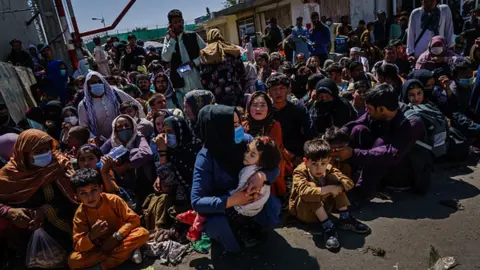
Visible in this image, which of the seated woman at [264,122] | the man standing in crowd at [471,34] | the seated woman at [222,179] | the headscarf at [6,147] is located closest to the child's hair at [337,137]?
the seated woman at [264,122]

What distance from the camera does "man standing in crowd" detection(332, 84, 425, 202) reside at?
320 centimetres

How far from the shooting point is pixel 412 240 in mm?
2777

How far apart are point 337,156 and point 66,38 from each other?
909 centimetres

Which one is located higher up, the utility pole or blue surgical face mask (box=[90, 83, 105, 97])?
the utility pole

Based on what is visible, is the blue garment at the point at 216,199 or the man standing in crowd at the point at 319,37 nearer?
the blue garment at the point at 216,199

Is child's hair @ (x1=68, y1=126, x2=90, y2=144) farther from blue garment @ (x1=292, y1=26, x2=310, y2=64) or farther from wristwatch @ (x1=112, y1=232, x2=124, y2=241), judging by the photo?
blue garment @ (x1=292, y1=26, x2=310, y2=64)

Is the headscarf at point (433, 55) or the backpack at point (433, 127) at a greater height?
the headscarf at point (433, 55)

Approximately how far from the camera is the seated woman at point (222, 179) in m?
2.52

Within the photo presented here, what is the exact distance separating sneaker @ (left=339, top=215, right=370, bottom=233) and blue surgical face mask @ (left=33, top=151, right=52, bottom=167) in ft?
8.95

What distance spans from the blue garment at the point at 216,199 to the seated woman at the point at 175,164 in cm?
69

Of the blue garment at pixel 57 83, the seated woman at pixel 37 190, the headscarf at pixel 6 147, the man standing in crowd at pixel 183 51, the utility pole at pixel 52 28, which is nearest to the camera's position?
the seated woman at pixel 37 190

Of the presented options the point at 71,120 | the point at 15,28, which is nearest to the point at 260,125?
the point at 71,120

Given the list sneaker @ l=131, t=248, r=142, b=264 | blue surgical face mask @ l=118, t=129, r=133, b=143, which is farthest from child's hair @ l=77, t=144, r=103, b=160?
sneaker @ l=131, t=248, r=142, b=264

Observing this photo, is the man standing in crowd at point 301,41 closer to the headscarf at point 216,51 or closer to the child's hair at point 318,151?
the headscarf at point 216,51
